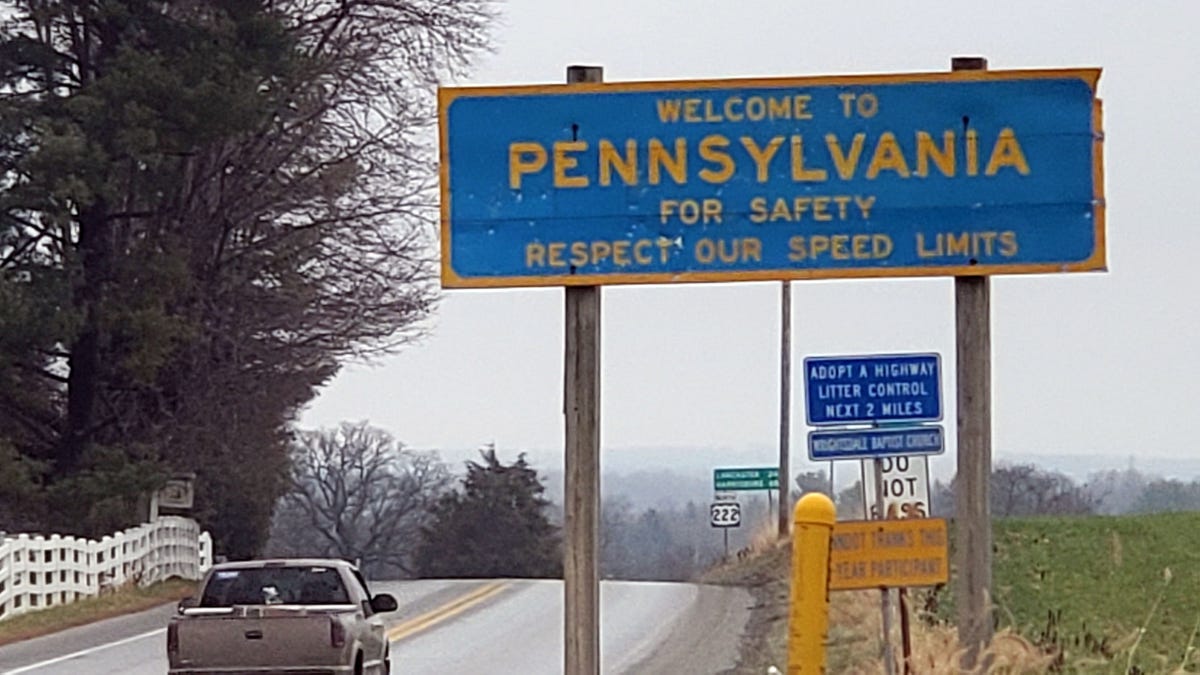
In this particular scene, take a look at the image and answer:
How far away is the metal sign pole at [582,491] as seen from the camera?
13648 millimetres

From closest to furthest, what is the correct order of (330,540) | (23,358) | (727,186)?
(727,186) → (23,358) → (330,540)

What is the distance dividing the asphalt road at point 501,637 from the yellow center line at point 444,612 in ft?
0.05

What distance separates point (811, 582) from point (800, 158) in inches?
223

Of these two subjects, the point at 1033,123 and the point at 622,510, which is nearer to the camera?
the point at 1033,123

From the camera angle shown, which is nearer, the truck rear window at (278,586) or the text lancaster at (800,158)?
the text lancaster at (800,158)

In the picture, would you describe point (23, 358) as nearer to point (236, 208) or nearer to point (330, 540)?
point (236, 208)

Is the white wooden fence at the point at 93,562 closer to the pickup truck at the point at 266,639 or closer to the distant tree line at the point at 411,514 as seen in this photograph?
the pickup truck at the point at 266,639

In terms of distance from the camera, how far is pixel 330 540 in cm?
8212

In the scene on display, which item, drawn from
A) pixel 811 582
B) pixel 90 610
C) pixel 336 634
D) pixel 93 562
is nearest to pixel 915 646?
pixel 336 634

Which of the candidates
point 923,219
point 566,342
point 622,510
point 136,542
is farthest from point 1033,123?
point 622,510

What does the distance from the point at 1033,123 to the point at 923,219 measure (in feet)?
2.89

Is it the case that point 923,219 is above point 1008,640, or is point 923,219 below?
above

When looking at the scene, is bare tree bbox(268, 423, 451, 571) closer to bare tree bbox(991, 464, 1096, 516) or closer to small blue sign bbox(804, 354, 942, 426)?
bare tree bbox(991, 464, 1096, 516)

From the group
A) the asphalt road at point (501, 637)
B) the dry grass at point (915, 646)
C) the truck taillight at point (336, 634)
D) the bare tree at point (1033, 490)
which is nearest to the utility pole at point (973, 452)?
the dry grass at point (915, 646)
